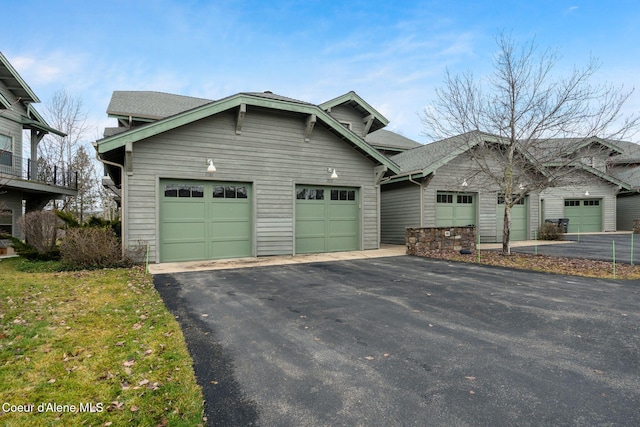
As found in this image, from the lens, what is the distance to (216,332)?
4.07 metres

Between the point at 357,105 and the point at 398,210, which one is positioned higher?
the point at 357,105

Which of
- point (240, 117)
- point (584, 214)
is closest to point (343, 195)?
point (240, 117)

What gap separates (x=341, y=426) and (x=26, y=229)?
1172 cm

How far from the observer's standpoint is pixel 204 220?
993 cm

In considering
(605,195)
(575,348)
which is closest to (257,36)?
(575,348)

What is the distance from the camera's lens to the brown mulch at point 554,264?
304 inches

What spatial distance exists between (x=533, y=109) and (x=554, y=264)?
15.2 ft

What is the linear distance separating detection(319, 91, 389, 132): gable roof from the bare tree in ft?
17.7

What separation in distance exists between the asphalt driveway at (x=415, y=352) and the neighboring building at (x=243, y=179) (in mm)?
3477

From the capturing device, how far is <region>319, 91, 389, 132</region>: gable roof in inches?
621

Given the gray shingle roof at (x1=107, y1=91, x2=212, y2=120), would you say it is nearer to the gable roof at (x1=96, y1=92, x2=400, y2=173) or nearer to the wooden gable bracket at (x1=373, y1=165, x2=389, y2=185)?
the gable roof at (x1=96, y1=92, x2=400, y2=173)

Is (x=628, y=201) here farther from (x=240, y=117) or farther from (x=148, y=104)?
(x=148, y=104)

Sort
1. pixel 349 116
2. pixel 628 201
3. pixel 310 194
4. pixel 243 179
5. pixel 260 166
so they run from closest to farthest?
pixel 243 179 < pixel 260 166 < pixel 310 194 < pixel 349 116 < pixel 628 201

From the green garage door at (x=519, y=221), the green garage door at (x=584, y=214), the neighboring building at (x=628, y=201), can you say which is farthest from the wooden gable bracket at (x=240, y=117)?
the neighboring building at (x=628, y=201)
